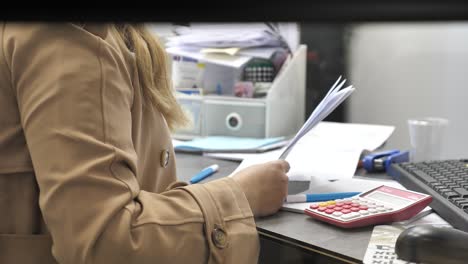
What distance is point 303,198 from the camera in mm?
861

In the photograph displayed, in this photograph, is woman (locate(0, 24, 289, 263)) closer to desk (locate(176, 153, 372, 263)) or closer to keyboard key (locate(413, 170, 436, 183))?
desk (locate(176, 153, 372, 263))

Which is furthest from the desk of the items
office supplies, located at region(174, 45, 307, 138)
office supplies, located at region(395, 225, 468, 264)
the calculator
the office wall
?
the office wall

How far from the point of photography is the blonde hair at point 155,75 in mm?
732

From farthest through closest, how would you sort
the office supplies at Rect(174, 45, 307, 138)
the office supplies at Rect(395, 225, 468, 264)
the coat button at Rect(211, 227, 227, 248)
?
the office supplies at Rect(174, 45, 307, 138) → the coat button at Rect(211, 227, 227, 248) → the office supplies at Rect(395, 225, 468, 264)

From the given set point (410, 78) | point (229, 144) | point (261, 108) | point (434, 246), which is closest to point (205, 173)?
point (229, 144)

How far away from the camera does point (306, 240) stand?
2.35 ft

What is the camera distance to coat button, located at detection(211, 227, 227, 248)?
0.68 metres

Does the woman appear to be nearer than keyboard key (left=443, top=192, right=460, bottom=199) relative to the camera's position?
Yes

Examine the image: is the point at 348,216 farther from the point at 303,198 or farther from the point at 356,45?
the point at 356,45

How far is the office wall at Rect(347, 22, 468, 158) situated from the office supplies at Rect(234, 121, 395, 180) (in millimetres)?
650

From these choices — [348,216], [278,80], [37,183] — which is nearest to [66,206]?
[37,183]

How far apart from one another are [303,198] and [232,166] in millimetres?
295

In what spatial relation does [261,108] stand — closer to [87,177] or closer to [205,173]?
[205,173]

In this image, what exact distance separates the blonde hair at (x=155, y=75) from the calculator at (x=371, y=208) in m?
0.25
